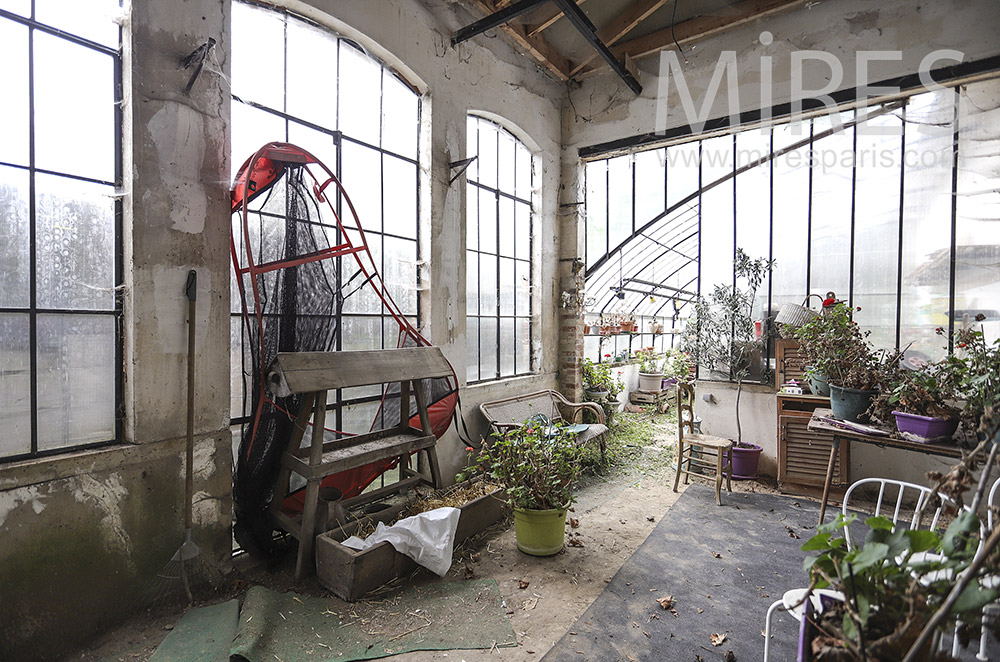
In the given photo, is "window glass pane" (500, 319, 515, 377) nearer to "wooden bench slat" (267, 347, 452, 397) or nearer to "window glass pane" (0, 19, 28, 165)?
"wooden bench slat" (267, 347, 452, 397)

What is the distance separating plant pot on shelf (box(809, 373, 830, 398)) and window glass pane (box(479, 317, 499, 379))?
297 centimetres

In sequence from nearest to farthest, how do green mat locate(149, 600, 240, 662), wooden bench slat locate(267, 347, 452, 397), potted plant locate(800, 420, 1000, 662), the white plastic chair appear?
1. potted plant locate(800, 420, 1000, 662)
2. the white plastic chair
3. green mat locate(149, 600, 240, 662)
4. wooden bench slat locate(267, 347, 452, 397)

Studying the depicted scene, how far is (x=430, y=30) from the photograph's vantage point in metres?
4.15

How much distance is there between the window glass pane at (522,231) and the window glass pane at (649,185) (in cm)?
150

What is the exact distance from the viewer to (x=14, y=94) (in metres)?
2.25

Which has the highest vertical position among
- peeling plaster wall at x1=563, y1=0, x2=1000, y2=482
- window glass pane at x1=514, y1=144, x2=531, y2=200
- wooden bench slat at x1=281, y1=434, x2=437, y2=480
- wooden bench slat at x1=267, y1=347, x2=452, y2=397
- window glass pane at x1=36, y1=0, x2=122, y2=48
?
peeling plaster wall at x1=563, y1=0, x2=1000, y2=482

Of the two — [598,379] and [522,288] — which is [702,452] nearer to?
[598,379]

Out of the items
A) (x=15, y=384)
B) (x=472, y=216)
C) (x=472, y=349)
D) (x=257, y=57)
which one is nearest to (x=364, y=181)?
(x=257, y=57)

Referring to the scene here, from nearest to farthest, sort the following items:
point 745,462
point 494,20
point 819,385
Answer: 1. point 494,20
2. point 819,385
3. point 745,462

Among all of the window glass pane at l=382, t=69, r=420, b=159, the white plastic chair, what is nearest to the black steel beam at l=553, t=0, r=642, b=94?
the window glass pane at l=382, t=69, r=420, b=159

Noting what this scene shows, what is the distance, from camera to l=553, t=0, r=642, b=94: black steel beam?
3.88 m

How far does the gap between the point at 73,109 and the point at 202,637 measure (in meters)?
2.71

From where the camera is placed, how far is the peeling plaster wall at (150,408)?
218 centimetres

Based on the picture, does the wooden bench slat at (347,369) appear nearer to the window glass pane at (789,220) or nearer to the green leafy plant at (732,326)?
the green leafy plant at (732,326)
